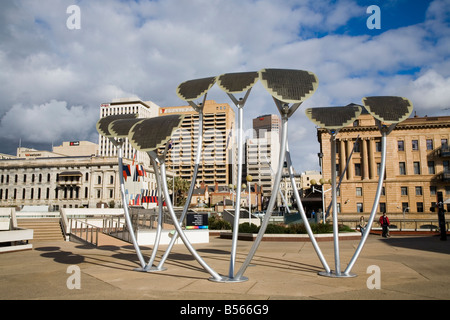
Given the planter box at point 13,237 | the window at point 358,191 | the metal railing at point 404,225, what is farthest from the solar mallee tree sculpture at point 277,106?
the window at point 358,191

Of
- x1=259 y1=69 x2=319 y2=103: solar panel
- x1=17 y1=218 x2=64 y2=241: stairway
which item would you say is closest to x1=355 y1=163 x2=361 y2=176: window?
x1=17 y1=218 x2=64 y2=241: stairway

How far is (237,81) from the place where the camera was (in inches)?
368

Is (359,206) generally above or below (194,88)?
below

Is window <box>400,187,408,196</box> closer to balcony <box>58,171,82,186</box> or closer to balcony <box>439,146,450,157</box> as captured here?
balcony <box>439,146,450,157</box>

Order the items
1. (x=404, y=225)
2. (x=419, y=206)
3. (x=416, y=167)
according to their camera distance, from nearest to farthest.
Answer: (x=404, y=225) < (x=419, y=206) < (x=416, y=167)

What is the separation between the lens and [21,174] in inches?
4016

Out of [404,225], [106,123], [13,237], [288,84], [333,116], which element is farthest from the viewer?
[404,225]

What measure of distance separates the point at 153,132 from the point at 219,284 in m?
4.21

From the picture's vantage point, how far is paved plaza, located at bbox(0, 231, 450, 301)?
764cm

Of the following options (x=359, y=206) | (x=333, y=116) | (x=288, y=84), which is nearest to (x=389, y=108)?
(x=333, y=116)

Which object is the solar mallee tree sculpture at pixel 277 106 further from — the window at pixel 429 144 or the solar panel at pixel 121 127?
the window at pixel 429 144

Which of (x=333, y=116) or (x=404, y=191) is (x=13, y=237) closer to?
(x=333, y=116)
